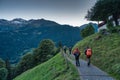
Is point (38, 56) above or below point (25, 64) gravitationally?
above

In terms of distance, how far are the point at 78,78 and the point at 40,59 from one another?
274ft

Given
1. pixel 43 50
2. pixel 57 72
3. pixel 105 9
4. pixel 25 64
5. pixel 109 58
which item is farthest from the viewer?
pixel 25 64

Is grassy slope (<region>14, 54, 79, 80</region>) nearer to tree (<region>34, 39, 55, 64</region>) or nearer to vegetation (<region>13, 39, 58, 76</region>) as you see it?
vegetation (<region>13, 39, 58, 76</region>)

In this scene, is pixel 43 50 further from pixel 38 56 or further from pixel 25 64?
pixel 25 64

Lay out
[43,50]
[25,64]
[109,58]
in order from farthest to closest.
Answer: [25,64], [43,50], [109,58]

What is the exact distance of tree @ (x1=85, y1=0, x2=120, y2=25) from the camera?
71.2m

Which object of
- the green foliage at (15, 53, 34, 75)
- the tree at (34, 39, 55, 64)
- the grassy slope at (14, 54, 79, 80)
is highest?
the grassy slope at (14, 54, 79, 80)

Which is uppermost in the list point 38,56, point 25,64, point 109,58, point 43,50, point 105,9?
point 105,9

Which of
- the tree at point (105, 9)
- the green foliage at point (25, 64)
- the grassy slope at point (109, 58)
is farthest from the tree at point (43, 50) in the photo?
the grassy slope at point (109, 58)

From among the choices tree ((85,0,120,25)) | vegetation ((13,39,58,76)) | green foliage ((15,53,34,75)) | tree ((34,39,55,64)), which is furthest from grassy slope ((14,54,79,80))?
green foliage ((15,53,34,75))

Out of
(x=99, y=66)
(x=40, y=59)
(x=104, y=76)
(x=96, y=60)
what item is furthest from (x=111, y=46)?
(x=40, y=59)

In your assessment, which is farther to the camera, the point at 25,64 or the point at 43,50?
the point at 25,64

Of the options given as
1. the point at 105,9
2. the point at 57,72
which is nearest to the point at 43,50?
the point at 105,9

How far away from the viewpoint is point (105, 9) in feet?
239
